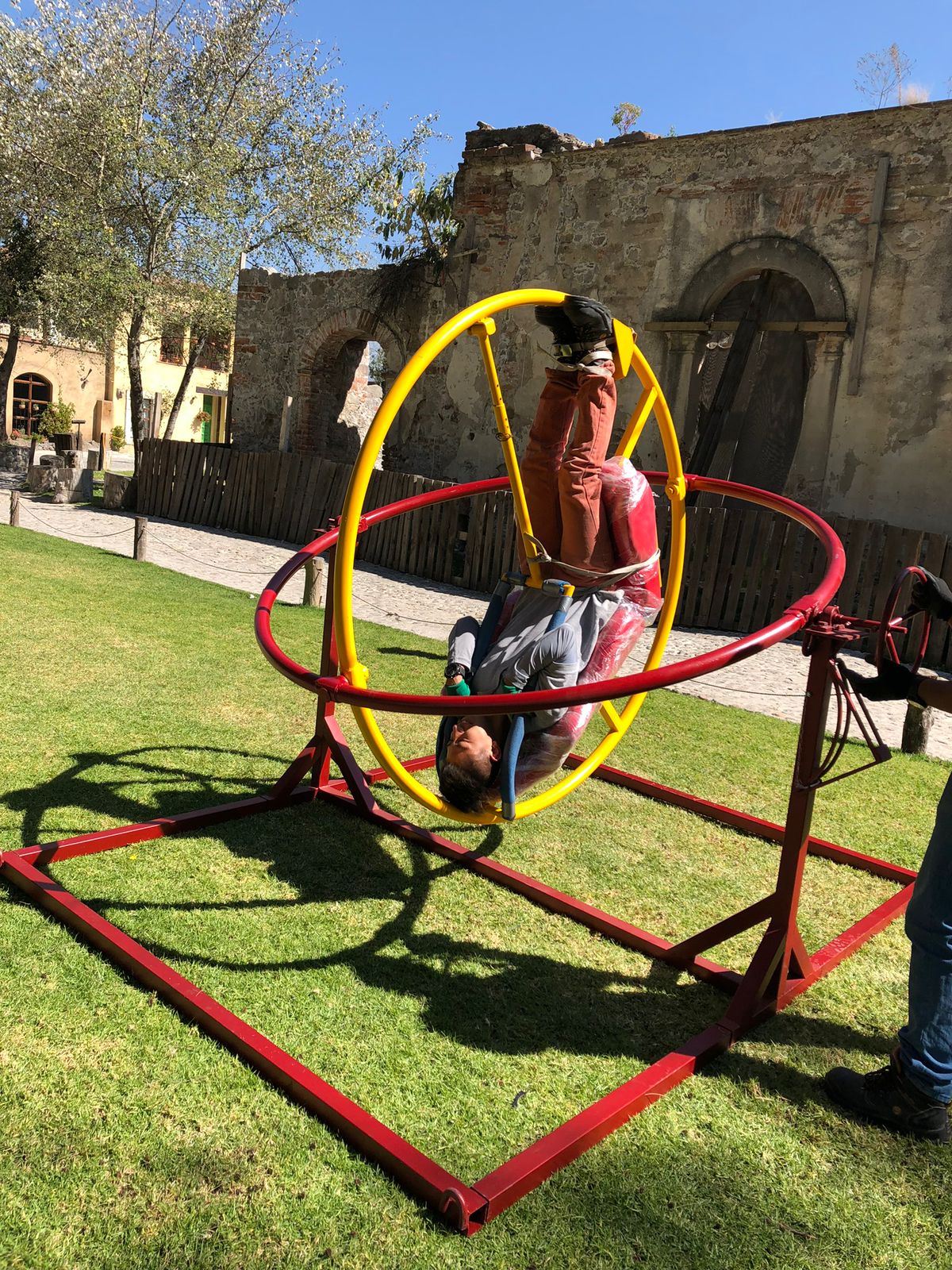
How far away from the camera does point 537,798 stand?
3750 mm

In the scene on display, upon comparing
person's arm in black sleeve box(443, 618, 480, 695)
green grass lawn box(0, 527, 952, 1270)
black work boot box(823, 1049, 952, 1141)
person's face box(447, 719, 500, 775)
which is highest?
person's arm in black sleeve box(443, 618, 480, 695)

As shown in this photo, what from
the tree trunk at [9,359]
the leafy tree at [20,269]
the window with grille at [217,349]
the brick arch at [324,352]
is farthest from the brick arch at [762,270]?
the tree trunk at [9,359]

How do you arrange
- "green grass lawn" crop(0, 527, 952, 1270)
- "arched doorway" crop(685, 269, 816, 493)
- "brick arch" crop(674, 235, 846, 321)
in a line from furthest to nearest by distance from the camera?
1. "arched doorway" crop(685, 269, 816, 493)
2. "brick arch" crop(674, 235, 846, 321)
3. "green grass lawn" crop(0, 527, 952, 1270)

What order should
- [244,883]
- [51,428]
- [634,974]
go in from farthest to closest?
[51,428] < [244,883] < [634,974]

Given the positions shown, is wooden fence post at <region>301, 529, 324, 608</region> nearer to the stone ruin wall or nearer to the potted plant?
the stone ruin wall

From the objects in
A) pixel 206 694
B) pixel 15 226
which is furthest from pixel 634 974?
pixel 15 226

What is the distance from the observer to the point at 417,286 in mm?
15539

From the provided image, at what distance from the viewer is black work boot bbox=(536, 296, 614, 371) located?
3.55m

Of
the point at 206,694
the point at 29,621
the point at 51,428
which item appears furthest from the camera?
the point at 51,428

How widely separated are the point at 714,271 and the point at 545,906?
1059cm

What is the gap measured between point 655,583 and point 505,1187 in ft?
7.49

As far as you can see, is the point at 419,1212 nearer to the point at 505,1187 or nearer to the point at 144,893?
the point at 505,1187

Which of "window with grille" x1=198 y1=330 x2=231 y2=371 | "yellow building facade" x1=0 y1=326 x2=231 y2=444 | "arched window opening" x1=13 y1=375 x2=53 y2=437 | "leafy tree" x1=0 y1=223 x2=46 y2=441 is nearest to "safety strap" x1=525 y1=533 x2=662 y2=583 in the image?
"window with grille" x1=198 y1=330 x2=231 y2=371

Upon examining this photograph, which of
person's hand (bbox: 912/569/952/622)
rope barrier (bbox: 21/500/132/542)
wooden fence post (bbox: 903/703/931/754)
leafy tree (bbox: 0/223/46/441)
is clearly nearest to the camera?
person's hand (bbox: 912/569/952/622)
